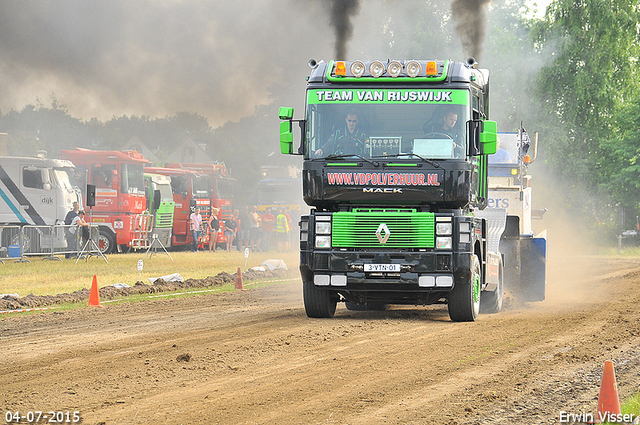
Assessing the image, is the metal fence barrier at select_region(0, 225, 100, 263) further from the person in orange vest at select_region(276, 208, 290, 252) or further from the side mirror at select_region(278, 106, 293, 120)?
the side mirror at select_region(278, 106, 293, 120)

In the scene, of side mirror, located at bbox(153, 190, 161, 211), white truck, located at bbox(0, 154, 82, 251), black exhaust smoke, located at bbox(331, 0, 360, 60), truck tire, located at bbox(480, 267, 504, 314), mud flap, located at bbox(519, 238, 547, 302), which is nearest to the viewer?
truck tire, located at bbox(480, 267, 504, 314)

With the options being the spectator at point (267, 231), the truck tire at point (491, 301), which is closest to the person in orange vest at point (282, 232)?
the spectator at point (267, 231)

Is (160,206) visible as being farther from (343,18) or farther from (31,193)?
(343,18)

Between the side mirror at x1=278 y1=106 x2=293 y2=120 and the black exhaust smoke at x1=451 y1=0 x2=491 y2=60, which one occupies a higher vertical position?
the black exhaust smoke at x1=451 y1=0 x2=491 y2=60

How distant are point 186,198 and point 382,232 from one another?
28.2 metres

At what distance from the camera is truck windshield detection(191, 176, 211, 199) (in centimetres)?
3972

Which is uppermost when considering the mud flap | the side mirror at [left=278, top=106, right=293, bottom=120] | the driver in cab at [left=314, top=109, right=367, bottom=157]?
the side mirror at [left=278, top=106, right=293, bottom=120]

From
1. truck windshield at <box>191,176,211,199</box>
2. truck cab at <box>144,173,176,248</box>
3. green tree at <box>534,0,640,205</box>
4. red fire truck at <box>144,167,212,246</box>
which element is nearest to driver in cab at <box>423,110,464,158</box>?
truck cab at <box>144,173,176,248</box>

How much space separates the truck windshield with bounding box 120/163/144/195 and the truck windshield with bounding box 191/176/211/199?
6.76 meters

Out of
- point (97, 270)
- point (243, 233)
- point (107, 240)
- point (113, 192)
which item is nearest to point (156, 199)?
point (113, 192)

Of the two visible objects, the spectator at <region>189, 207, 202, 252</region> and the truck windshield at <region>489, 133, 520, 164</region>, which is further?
the spectator at <region>189, 207, 202, 252</region>

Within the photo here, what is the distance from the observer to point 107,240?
30.9 m

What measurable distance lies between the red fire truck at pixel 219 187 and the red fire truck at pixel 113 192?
802 cm

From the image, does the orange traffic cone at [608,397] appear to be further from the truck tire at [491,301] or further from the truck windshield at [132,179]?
the truck windshield at [132,179]
